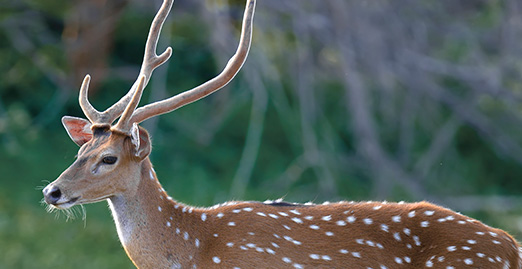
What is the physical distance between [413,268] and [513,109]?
706 cm

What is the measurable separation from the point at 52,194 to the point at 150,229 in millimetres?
562

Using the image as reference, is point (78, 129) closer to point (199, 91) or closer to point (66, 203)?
point (66, 203)

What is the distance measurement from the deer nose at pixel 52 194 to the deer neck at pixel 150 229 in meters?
0.32

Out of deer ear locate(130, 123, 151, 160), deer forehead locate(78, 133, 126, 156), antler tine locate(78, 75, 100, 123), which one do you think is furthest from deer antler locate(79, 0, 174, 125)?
deer ear locate(130, 123, 151, 160)

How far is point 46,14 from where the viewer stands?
12516 millimetres

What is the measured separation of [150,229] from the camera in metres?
4.41

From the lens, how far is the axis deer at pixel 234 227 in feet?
14.1

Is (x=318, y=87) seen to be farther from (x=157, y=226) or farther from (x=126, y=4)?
(x=157, y=226)

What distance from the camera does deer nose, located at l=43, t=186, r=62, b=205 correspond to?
4.14 m

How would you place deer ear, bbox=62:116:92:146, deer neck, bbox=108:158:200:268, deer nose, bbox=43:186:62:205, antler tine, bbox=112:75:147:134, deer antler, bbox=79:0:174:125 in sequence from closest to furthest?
deer nose, bbox=43:186:62:205
antler tine, bbox=112:75:147:134
deer neck, bbox=108:158:200:268
deer antler, bbox=79:0:174:125
deer ear, bbox=62:116:92:146

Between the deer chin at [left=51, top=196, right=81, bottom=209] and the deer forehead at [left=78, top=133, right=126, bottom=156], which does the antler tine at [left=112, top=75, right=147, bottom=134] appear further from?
the deer chin at [left=51, top=196, right=81, bottom=209]

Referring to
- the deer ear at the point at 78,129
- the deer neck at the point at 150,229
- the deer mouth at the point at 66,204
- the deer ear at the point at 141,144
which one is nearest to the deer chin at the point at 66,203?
the deer mouth at the point at 66,204

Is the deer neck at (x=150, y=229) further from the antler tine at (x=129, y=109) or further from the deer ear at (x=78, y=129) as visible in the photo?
the deer ear at (x=78, y=129)

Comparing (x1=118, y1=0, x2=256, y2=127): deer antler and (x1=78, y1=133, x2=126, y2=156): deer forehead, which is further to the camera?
(x1=118, y1=0, x2=256, y2=127): deer antler
